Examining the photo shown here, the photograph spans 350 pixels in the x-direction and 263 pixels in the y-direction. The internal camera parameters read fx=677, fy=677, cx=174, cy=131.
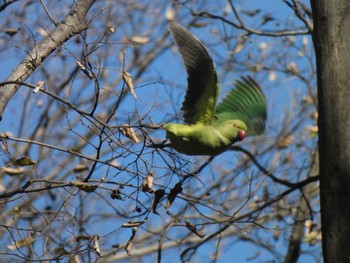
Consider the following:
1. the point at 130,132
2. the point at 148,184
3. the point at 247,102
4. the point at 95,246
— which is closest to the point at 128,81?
the point at 130,132

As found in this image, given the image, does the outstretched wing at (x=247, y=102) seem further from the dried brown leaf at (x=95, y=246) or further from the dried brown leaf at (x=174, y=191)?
the dried brown leaf at (x=95, y=246)

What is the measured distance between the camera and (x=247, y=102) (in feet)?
14.9

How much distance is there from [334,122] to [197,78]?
1123 mm

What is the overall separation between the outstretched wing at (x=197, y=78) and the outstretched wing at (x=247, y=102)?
2.71 ft

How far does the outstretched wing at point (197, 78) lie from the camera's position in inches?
136

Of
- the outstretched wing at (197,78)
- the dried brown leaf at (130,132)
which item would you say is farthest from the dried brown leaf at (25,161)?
the outstretched wing at (197,78)

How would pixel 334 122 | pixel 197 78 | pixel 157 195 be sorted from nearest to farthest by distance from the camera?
pixel 334 122, pixel 157 195, pixel 197 78

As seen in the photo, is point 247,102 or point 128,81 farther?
point 247,102

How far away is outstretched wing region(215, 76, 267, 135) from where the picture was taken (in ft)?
14.7

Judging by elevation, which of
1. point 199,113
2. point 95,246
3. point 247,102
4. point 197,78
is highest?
point 247,102

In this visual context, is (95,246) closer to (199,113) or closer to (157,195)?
(157,195)

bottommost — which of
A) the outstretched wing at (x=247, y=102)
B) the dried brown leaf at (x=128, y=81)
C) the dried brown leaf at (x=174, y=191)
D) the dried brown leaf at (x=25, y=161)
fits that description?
the dried brown leaf at (x=174, y=191)

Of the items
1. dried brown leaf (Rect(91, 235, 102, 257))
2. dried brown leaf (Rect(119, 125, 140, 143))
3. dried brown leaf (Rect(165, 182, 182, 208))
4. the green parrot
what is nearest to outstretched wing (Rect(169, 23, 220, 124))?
the green parrot

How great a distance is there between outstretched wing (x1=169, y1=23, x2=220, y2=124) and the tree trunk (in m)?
0.82
